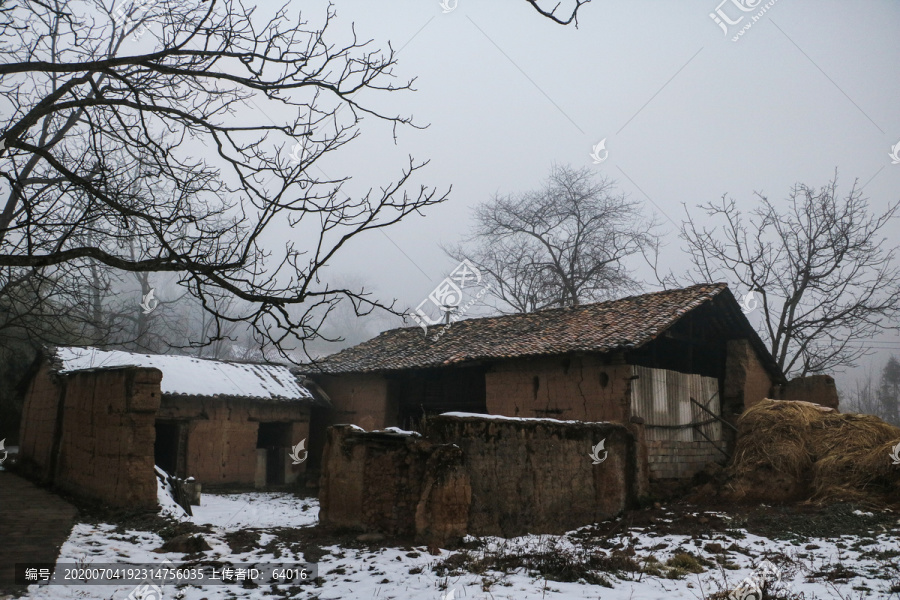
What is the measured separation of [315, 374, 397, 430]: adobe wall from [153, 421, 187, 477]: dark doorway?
4.67 metres

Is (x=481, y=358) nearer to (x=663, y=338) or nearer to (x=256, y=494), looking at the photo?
(x=663, y=338)

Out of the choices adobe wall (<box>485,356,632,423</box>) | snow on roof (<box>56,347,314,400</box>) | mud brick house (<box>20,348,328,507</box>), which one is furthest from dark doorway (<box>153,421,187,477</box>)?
adobe wall (<box>485,356,632,423</box>)

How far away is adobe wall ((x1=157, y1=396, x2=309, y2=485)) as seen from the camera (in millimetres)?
17266

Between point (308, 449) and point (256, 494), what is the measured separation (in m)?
3.41

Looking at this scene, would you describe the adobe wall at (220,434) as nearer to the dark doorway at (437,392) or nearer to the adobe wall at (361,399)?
the adobe wall at (361,399)

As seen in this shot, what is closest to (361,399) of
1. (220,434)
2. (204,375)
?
(220,434)

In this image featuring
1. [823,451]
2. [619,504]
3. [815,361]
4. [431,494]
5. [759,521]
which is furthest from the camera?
[815,361]

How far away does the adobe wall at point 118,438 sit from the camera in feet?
31.6

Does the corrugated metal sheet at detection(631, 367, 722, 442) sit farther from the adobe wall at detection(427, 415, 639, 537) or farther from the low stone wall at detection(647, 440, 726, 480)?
the adobe wall at detection(427, 415, 639, 537)

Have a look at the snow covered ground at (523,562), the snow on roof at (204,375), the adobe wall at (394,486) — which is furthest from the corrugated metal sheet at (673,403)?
the snow on roof at (204,375)

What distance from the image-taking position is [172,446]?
18547mm

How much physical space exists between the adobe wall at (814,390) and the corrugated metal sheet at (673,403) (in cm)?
211

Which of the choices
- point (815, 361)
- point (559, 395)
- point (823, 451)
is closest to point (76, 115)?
point (559, 395)

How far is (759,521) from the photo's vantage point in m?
10.2
